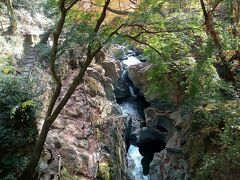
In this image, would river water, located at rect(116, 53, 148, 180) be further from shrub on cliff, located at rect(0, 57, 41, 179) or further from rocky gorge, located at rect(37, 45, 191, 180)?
shrub on cliff, located at rect(0, 57, 41, 179)

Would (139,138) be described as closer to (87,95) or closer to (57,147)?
(87,95)

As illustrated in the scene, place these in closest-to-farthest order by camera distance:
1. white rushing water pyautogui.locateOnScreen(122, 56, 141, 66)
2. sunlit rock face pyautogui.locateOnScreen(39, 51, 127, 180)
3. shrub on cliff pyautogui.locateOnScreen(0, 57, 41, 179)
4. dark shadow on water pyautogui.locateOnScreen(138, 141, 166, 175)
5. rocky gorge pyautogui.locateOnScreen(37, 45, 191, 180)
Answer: shrub on cliff pyautogui.locateOnScreen(0, 57, 41, 179), sunlit rock face pyautogui.locateOnScreen(39, 51, 127, 180), rocky gorge pyautogui.locateOnScreen(37, 45, 191, 180), dark shadow on water pyautogui.locateOnScreen(138, 141, 166, 175), white rushing water pyautogui.locateOnScreen(122, 56, 141, 66)

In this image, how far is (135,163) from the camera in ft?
63.6

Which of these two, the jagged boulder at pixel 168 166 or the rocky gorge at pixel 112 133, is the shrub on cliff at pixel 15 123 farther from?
the jagged boulder at pixel 168 166

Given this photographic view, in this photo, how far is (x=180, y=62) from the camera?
9508 millimetres

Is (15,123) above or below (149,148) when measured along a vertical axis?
below

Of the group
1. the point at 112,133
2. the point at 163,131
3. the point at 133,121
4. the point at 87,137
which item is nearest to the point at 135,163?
the point at 163,131

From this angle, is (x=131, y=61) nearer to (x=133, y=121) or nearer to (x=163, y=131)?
(x=133, y=121)

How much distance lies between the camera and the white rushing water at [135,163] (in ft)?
60.3

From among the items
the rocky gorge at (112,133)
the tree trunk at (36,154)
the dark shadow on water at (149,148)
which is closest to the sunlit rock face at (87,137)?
the rocky gorge at (112,133)

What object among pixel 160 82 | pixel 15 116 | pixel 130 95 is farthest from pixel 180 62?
pixel 130 95

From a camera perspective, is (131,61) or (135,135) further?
(131,61)

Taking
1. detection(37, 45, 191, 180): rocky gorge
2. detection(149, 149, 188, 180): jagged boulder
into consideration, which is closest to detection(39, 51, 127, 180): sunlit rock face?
detection(37, 45, 191, 180): rocky gorge

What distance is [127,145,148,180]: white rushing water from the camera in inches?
724
